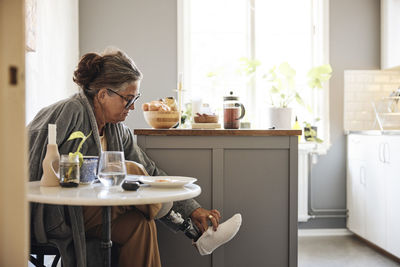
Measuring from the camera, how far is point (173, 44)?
398 cm


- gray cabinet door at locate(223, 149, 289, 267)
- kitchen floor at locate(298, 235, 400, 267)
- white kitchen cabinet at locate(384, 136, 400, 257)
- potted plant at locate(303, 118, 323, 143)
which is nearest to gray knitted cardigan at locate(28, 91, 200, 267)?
gray cabinet door at locate(223, 149, 289, 267)

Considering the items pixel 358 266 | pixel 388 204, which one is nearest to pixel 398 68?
pixel 388 204

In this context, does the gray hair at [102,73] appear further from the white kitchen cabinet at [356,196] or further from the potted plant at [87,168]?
the white kitchen cabinet at [356,196]

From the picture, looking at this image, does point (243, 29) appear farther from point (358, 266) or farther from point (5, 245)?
point (5, 245)

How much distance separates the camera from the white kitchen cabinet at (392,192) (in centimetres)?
307

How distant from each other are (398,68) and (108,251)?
137 inches

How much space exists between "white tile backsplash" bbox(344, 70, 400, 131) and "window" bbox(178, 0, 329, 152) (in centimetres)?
22

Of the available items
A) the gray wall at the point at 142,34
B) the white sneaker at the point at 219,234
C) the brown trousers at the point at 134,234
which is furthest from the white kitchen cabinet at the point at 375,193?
the brown trousers at the point at 134,234

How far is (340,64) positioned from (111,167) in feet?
10.5

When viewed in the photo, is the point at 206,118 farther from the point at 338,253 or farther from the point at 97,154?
the point at 338,253

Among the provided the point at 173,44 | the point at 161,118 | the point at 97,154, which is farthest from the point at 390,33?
the point at 97,154

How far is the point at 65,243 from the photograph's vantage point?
161 cm

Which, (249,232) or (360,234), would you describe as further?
(360,234)

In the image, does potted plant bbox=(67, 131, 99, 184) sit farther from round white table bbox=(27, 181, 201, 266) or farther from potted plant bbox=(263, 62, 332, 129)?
potted plant bbox=(263, 62, 332, 129)
